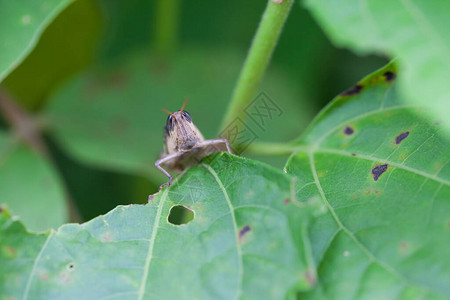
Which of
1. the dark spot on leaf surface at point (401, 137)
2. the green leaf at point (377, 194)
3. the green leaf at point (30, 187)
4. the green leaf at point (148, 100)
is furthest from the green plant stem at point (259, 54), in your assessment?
the green leaf at point (30, 187)

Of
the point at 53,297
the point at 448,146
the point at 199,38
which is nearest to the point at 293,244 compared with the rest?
the point at 448,146

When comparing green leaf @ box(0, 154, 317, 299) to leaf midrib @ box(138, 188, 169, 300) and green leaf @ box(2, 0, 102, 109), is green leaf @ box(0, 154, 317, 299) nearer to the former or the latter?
leaf midrib @ box(138, 188, 169, 300)

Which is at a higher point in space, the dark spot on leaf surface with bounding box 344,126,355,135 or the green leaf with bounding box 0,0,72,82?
the green leaf with bounding box 0,0,72,82

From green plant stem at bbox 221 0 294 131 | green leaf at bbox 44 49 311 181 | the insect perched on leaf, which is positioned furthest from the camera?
green leaf at bbox 44 49 311 181

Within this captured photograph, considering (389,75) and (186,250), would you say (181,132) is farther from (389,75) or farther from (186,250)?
(389,75)

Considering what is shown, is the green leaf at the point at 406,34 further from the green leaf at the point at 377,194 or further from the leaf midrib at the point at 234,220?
the leaf midrib at the point at 234,220

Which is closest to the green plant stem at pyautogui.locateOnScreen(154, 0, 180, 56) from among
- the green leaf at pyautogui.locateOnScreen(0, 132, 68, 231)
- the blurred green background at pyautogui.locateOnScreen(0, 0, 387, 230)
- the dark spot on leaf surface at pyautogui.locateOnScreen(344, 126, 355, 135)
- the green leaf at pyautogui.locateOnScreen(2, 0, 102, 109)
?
the blurred green background at pyautogui.locateOnScreen(0, 0, 387, 230)
